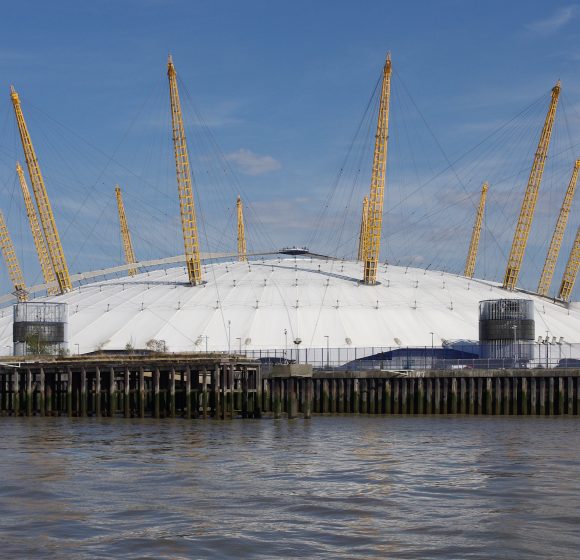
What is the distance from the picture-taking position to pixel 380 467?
43750mm

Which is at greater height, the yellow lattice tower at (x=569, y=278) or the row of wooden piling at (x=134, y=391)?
the yellow lattice tower at (x=569, y=278)

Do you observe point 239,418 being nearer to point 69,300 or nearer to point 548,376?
point 548,376

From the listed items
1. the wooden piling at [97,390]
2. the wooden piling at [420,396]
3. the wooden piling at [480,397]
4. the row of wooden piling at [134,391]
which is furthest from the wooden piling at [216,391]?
the wooden piling at [480,397]

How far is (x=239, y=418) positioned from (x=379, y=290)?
50.8 meters

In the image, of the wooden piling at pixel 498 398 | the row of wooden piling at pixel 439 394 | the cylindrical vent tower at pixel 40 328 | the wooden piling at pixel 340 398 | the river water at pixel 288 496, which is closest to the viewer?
the river water at pixel 288 496

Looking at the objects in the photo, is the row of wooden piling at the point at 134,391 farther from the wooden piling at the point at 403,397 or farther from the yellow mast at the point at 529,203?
the yellow mast at the point at 529,203

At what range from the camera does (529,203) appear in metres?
144

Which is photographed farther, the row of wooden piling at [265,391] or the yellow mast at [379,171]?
the yellow mast at [379,171]

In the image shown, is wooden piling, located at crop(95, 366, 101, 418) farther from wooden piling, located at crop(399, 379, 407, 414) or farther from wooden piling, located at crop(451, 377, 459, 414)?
wooden piling, located at crop(451, 377, 459, 414)

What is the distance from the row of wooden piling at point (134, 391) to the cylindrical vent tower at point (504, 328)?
32632 mm

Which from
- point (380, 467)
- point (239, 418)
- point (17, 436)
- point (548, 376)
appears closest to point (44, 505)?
point (380, 467)

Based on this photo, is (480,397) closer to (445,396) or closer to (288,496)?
(445,396)

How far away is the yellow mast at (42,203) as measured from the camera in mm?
139500

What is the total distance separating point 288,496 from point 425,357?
67.7m
